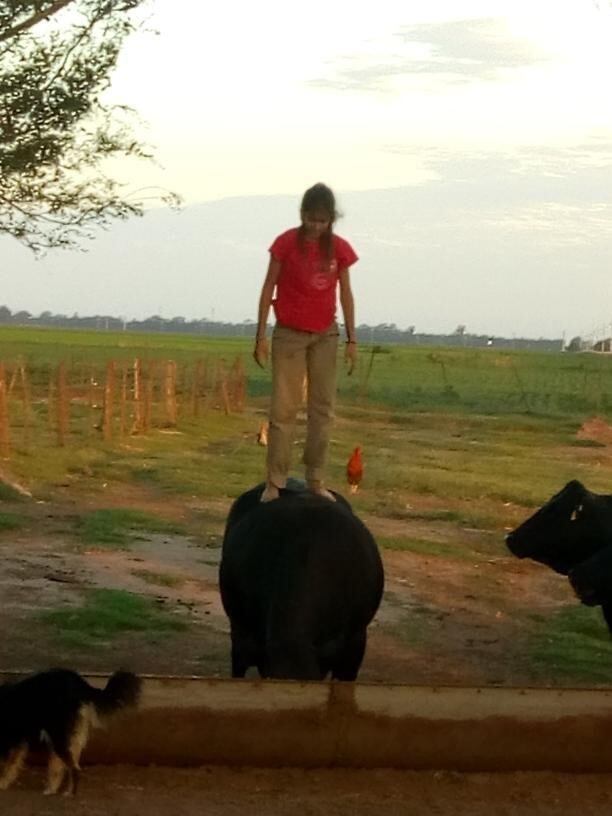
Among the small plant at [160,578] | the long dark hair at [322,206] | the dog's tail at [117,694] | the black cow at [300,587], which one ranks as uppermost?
the long dark hair at [322,206]

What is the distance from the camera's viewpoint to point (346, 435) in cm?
3409

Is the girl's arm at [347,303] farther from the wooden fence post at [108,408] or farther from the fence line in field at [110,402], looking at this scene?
the wooden fence post at [108,408]

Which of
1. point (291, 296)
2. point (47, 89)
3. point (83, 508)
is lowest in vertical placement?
point (83, 508)

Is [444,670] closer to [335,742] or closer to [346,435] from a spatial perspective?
→ [335,742]

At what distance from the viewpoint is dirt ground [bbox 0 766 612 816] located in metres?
6.29

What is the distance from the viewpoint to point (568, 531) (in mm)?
9617

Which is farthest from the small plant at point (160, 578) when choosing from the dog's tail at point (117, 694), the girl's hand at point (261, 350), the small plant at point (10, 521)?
the dog's tail at point (117, 694)

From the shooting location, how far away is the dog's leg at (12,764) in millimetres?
6395

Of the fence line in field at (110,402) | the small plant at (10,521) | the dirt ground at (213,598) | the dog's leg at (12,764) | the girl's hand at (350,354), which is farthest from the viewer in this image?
the fence line in field at (110,402)

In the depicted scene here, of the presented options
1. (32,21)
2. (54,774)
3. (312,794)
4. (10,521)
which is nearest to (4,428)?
(10,521)

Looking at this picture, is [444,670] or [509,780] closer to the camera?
[509,780]

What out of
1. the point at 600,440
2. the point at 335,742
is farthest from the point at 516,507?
Answer: the point at 600,440

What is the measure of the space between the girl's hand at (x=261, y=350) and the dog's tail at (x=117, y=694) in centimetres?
245

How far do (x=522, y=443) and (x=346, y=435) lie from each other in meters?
4.09
